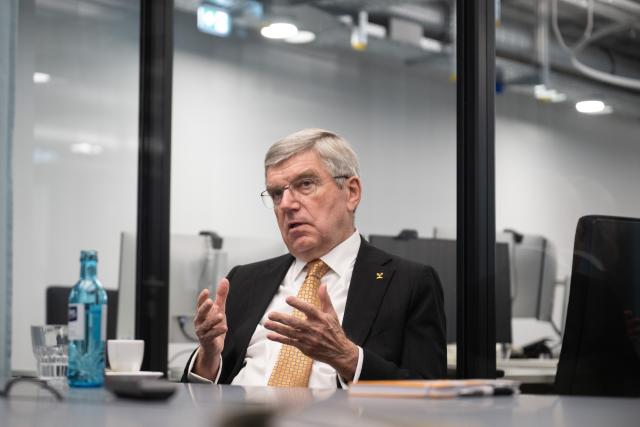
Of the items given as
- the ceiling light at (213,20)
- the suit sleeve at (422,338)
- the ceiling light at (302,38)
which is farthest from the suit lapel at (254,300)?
the ceiling light at (213,20)

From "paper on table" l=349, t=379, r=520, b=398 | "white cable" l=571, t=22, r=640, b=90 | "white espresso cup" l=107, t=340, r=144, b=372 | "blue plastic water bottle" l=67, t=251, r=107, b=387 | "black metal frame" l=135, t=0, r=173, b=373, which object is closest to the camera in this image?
"paper on table" l=349, t=379, r=520, b=398

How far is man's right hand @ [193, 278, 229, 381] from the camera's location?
219cm

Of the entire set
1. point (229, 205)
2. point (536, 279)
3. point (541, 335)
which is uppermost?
point (229, 205)

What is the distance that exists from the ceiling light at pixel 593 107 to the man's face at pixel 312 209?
31.2 inches

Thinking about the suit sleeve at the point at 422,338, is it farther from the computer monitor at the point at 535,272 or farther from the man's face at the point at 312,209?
the computer monitor at the point at 535,272

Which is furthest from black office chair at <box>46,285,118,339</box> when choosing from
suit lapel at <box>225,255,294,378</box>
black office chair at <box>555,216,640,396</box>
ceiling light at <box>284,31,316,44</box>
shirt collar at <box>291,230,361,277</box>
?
black office chair at <box>555,216,640,396</box>

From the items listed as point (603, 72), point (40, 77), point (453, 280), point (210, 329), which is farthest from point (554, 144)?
point (40, 77)

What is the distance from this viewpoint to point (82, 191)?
4238 mm

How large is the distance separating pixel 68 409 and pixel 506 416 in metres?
0.62

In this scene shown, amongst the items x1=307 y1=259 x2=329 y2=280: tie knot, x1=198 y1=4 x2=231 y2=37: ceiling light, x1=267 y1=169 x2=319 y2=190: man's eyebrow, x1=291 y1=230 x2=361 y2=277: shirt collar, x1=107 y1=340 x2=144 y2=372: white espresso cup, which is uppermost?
x1=198 y1=4 x2=231 y2=37: ceiling light

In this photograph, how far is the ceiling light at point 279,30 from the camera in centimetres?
391

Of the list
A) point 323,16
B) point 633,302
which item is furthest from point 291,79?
point 633,302

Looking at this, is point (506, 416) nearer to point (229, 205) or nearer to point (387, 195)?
point (387, 195)

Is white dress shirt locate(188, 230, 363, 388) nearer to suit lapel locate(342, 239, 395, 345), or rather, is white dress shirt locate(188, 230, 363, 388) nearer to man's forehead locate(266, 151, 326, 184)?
suit lapel locate(342, 239, 395, 345)
